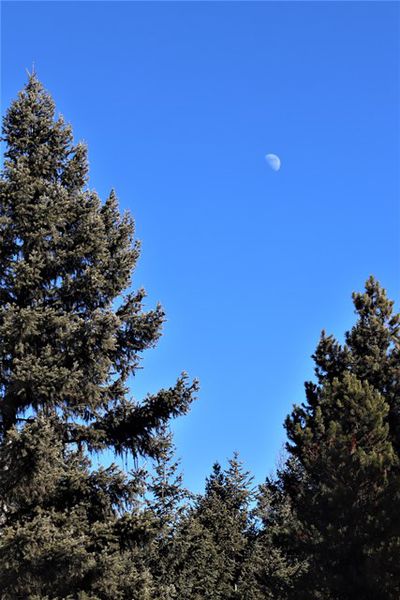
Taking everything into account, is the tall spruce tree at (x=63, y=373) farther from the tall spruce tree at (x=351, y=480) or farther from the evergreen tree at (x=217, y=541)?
the evergreen tree at (x=217, y=541)

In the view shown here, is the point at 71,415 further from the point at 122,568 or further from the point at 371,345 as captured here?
the point at 371,345

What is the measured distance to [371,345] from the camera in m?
18.0

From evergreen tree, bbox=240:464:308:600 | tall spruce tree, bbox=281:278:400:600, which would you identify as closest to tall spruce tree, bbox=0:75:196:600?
tall spruce tree, bbox=281:278:400:600

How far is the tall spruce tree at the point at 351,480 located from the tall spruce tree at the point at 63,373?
4321 mm

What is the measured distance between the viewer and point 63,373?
11.4m

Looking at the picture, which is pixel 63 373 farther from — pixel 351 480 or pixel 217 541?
pixel 217 541

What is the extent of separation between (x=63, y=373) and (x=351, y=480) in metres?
7.40

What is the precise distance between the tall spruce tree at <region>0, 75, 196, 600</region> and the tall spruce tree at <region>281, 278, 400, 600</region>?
432 centimetres

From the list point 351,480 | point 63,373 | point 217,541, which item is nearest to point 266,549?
point 217,541

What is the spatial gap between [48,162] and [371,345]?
10227mm

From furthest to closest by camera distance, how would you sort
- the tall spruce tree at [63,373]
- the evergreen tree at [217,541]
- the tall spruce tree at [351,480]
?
the evergreen tree at [217,541]
the tall spruce tree at [351,480]
the tall spruce tree at [63,373]

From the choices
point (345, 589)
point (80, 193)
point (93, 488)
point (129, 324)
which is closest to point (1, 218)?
point (80, 193)

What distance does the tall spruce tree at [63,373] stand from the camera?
1071 cm

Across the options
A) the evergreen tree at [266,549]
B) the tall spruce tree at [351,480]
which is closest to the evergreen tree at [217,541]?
the evergreen tree at [266,549]
